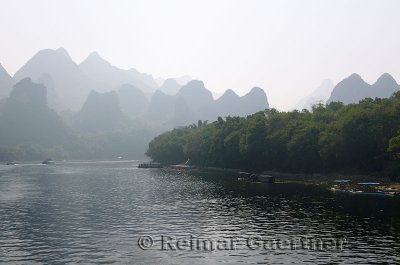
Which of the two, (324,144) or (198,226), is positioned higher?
(324,144)

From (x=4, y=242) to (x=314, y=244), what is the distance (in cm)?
3504

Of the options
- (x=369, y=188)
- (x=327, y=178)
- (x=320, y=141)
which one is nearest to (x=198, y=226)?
(x=369, y=188)

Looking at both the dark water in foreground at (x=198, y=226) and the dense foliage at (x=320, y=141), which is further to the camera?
the dense foliage at (x=320, y=141)

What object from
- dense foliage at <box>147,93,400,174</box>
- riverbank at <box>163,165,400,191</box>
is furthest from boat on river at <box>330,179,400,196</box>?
dense foliage at <box>147,93,400,174</box>

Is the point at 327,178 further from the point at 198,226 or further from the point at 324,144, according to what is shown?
the point at 198,226

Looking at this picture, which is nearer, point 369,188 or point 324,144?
point 369,188

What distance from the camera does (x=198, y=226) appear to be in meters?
56.4

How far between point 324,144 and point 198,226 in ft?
240

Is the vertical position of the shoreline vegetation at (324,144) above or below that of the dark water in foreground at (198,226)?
above

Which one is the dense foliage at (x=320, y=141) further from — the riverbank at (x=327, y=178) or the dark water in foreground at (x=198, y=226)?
the dark water in foreground at (x=198, y=226)

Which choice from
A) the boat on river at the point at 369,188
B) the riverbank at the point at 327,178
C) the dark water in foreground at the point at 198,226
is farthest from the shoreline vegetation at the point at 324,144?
the dark water in foreground at the point at 198,226

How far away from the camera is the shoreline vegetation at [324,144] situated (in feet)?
360

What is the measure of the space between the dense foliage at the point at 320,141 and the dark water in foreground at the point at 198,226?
88.9ft

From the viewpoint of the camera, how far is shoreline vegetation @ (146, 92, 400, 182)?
110 meters
